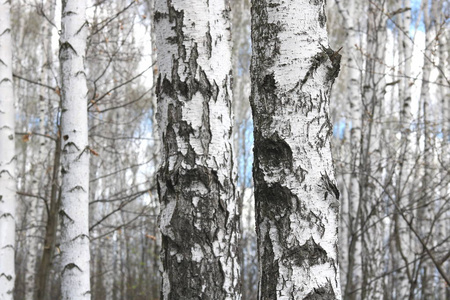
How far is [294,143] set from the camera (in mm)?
1354

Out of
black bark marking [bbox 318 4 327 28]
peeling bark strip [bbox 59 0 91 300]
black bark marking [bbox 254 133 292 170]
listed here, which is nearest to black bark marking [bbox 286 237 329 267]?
black bark marking [bbox 254 133 292 170]

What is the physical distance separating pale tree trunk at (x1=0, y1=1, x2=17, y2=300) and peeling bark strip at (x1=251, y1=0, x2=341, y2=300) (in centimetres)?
268

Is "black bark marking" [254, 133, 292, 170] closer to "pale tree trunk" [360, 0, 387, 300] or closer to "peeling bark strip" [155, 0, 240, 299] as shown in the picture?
"peeling bark strip" [155, 0, 240, 299]

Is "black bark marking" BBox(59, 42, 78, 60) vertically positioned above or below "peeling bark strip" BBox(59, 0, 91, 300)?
above

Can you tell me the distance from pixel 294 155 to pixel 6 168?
283 centimetres

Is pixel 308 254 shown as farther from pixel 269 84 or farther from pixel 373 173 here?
pixel 373 173

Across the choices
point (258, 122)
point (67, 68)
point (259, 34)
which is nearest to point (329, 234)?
point (258, 122)

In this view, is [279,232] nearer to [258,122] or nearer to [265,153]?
[265,153]

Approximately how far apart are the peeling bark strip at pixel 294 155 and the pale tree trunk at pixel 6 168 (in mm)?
2676

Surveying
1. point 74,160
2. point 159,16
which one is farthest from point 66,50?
point 159,16

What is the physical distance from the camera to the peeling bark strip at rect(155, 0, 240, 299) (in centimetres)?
152

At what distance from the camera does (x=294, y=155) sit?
135cm

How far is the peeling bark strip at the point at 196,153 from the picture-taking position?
1.52m

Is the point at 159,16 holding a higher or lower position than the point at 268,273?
higher
